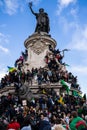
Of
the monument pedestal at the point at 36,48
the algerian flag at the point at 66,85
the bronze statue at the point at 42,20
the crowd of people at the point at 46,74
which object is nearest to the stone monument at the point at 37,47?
the monument pedestal at the point at 36,48

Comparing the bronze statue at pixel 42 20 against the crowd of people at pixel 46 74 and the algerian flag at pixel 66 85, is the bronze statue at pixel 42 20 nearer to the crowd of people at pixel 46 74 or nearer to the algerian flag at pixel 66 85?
the crowd of people at pixel 46 74

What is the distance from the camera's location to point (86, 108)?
14.9m

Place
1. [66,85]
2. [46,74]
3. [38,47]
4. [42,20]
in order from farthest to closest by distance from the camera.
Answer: [42,20]
[38,47]
[46,74]
[66,85]

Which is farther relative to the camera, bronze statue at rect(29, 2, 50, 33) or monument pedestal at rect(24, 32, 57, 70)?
bronze statue at rect(29, 2, 50, 33)

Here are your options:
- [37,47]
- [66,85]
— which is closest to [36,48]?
[37,47]

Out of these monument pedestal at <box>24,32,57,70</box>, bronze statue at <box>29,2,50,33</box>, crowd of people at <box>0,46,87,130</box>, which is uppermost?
bronze statue at <box>29,2,50,33</box>

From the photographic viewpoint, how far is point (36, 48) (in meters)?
36.0

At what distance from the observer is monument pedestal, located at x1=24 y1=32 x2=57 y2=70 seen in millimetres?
35375

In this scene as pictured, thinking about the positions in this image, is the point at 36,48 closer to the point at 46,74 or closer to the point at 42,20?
the point at 42,20

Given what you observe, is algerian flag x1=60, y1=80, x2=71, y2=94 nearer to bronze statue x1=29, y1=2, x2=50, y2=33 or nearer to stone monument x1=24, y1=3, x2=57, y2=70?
stone monument x1=24, y1=3, x2=57, y2=70

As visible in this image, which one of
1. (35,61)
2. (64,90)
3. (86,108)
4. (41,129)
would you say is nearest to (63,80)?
(64,90)

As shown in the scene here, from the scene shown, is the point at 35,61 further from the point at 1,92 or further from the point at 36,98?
the point at 36,98

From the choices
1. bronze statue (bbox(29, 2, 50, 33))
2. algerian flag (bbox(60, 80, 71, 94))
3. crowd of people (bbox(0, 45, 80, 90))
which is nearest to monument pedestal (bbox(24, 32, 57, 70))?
crowd of people (bbox(0, 45, 80, 90))

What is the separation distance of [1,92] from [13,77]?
6.11ft
